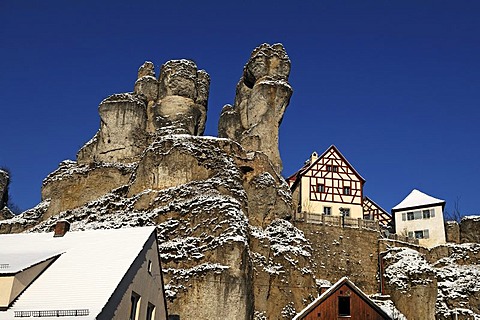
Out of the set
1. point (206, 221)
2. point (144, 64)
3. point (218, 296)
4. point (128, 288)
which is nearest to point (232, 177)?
point (206, 221)

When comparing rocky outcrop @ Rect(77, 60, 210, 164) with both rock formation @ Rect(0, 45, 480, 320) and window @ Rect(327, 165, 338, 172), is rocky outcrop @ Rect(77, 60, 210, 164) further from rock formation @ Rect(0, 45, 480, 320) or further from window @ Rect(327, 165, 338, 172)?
window @ Rect(327, 165, 338, 172)

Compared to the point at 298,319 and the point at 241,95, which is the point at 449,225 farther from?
the point at 298,319

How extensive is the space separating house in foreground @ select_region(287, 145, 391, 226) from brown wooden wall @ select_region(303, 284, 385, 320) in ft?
83.5

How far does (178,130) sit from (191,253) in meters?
22.3

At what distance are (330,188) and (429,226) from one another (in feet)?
33.5

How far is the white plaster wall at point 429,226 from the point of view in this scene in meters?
50.7

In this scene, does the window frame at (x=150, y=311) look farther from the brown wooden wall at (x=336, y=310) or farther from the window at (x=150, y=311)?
the brown wooden wall at (x=336, y=310)

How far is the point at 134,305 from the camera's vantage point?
1880cm

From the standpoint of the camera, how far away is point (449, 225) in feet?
168

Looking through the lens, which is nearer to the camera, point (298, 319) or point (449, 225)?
point (298, 319)

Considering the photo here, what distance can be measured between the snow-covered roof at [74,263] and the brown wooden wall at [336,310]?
10.8 metres

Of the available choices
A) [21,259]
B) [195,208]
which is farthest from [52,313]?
[195,208]

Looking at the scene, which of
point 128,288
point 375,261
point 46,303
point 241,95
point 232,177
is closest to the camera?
point 46,303

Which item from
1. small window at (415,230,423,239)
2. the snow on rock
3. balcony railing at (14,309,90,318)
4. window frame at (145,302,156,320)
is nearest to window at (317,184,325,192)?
small window at (415,230,423,239)
